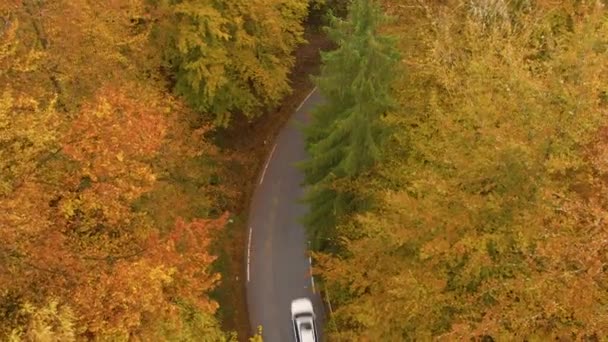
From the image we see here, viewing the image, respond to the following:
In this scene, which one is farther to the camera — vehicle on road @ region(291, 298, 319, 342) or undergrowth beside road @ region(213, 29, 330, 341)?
undergrowth beside road @ region(213, 29, 330, 341)

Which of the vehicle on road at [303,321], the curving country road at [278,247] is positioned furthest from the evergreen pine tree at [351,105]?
the vehicle on road at [303,321]

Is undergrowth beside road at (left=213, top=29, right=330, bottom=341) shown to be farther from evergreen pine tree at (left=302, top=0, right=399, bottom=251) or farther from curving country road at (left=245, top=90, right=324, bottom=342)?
evergreen pine tree at (left=302, top=0, right=399, bottom=251)

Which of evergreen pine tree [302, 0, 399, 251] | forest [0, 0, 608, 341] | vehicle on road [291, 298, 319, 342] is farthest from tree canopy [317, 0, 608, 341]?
vehicle on road [291, 298, 319, 342]

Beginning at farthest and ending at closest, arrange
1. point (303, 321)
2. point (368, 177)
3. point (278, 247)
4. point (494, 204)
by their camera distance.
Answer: point (278, 247) → point (303, 321) → point (368, 177) → point (494, 204)

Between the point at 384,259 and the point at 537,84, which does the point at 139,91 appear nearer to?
the point at 384,259

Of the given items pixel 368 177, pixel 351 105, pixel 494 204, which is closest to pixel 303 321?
pixel 368 177

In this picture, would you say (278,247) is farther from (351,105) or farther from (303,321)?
(351,105)
